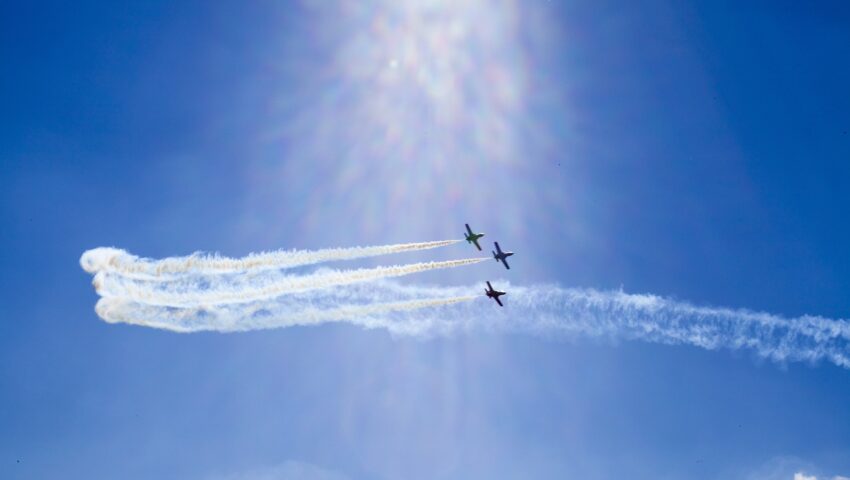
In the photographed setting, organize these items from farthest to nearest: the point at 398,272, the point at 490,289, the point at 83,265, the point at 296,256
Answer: the point at 490,289, the point at 398,272, the point at 296,256, the point at 83,265

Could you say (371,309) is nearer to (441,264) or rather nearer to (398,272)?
(398,272)

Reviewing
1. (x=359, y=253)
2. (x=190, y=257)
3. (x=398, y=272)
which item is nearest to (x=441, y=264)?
(x=398, y=272)

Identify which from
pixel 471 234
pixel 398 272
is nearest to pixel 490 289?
pixel 471 234

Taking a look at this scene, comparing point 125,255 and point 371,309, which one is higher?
point 371,309

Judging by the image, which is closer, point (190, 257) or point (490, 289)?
point (190, 257)

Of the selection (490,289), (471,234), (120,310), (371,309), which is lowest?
(120,310)

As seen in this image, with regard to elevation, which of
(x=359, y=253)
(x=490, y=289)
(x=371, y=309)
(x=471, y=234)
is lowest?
(x=371, y=309)

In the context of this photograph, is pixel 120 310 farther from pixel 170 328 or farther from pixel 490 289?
pixel 490 289

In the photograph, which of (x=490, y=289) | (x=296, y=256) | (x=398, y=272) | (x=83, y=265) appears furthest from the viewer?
(x=490, y=289)

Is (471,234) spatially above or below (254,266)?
above
